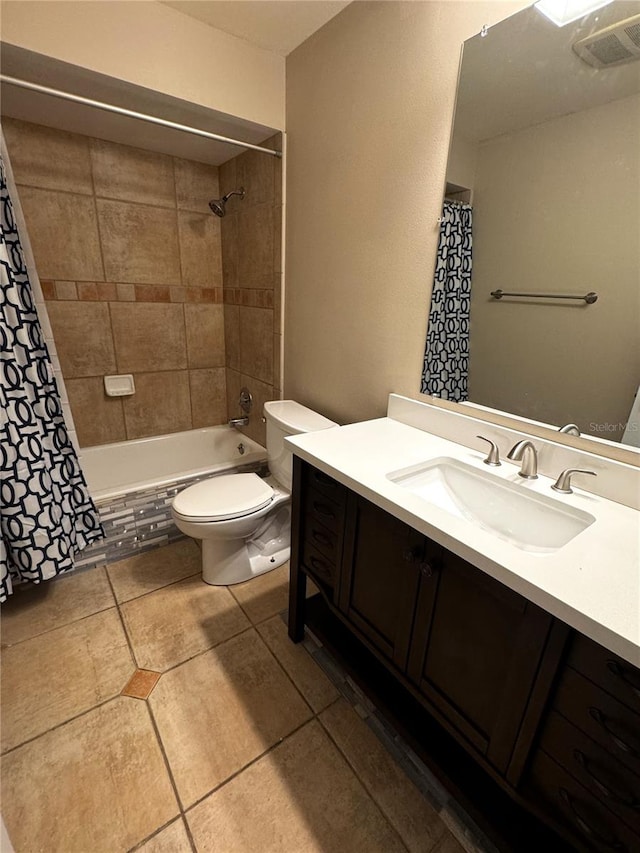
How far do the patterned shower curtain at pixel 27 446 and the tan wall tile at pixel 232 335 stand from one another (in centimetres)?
124

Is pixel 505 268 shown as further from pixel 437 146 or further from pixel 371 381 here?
pixel 371 381

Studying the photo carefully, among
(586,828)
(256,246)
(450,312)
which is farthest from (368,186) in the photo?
(586,828)

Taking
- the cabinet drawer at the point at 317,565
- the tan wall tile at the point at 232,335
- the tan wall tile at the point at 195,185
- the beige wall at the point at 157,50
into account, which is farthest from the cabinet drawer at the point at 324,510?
the tan wall tile at the point at 195,185

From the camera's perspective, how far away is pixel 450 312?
132 centimetres

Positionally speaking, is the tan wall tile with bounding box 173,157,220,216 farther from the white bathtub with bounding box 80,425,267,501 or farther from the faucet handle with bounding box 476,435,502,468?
the faucet handle with bounding box 476,435,502,468

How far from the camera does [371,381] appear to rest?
5.38 feet

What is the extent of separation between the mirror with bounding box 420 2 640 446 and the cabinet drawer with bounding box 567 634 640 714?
568mm

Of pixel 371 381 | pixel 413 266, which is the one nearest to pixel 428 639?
pixel 371 381

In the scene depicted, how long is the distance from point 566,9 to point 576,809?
178 centimetres

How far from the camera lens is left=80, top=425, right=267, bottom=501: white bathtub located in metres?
2.35

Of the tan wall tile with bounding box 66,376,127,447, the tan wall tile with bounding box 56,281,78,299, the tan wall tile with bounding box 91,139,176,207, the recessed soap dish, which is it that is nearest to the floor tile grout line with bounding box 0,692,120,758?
the tan wall tile with bounding box 66,376,127,447

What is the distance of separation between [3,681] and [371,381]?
1.72 meters

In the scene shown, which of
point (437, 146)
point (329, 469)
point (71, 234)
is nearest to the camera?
point (329, 469)

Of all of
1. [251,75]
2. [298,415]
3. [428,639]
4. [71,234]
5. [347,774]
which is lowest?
[347,774]
